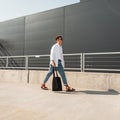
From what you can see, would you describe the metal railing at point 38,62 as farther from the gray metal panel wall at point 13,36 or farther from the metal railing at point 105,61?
the gray metal panel wall at point 13,36

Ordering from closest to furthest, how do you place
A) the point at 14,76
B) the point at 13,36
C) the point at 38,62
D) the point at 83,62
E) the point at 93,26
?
1. the point at 83,62
2. the point at 14,76
3. the point at 93,26
4. the point at 38,62
5. the point at 13,36

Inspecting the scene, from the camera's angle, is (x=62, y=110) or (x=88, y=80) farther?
(x=88, y=80)

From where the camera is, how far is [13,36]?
1460 cm

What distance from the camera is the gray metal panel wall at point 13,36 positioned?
1412 cm

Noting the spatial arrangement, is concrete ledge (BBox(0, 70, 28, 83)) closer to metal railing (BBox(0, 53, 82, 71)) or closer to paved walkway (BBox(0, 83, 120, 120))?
metal railing (BBox(0, 53, 82, 71))

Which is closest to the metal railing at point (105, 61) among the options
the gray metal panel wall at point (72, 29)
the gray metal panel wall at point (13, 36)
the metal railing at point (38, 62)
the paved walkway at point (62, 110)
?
the gray metal panel wall at point (72, 29)

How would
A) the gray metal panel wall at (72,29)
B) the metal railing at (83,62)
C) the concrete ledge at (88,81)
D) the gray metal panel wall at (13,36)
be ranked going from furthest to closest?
1. the gray metal panel wall at (13,36)
2. the gray metal panel wall at (72,29)
3. the metal railing at (83,62)
4. the concrete ledge at (88,81)

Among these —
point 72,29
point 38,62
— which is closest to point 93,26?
point 72,29

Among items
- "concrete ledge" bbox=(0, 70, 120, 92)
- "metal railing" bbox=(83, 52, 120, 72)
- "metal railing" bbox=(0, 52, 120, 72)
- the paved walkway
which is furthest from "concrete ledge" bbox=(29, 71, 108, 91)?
the paved walkway

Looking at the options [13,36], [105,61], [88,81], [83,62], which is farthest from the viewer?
[13,36]

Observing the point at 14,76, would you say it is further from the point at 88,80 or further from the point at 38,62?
the point at 88,80

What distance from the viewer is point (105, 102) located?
516 cm

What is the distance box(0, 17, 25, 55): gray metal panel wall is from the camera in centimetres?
1412

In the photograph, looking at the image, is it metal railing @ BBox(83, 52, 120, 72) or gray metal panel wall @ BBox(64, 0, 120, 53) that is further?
gray metal panel wall @ BBox(64, 0, 120, 53)
